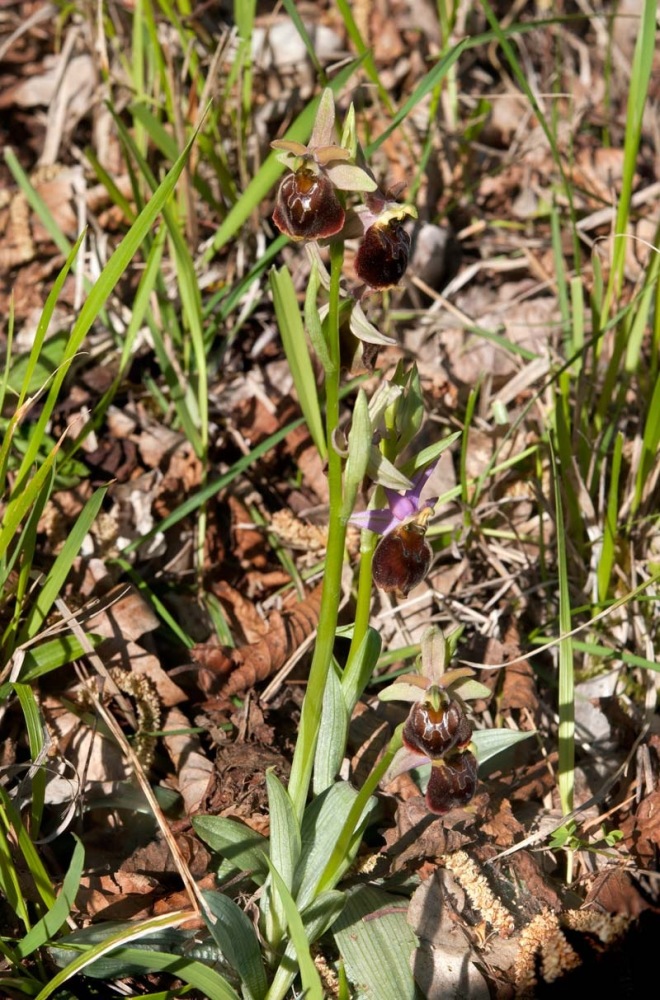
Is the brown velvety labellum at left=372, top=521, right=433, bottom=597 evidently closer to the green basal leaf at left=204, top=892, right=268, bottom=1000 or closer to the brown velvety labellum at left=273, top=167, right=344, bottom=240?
the brown velvety labellum at left=273, top=167, right=344, bottom=240

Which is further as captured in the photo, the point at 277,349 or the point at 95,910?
the point at 277,349

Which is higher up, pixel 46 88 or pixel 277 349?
pixel 46 88

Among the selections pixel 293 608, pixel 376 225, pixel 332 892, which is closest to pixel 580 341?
pixel 293 608

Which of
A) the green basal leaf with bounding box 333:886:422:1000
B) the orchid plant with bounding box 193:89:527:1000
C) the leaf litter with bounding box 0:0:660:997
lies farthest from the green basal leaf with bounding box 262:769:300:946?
the leaf litter with bounding box 0:0:660:997

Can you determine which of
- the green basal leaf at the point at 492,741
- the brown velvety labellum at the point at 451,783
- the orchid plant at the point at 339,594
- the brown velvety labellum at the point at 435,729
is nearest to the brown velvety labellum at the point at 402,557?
the orchid plant at the point at 339,594

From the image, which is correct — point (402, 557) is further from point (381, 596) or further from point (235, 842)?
point (381, 596)

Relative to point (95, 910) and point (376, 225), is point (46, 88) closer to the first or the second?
point (376, 225)

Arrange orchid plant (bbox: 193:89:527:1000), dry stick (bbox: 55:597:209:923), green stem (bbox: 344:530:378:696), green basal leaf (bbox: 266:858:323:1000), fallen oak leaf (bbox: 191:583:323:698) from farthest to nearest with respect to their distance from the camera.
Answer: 1. fallen oak leaf (bbox: 191:583:323:698)
2. green stem (bbox: 344:530:378:696)
3. dry stick (bbox: 55:597:209:923)
4. orchid plant (bbox: 193:89:527:1000)
5. green basal leaf (bbox: 266:858:323:1000)
